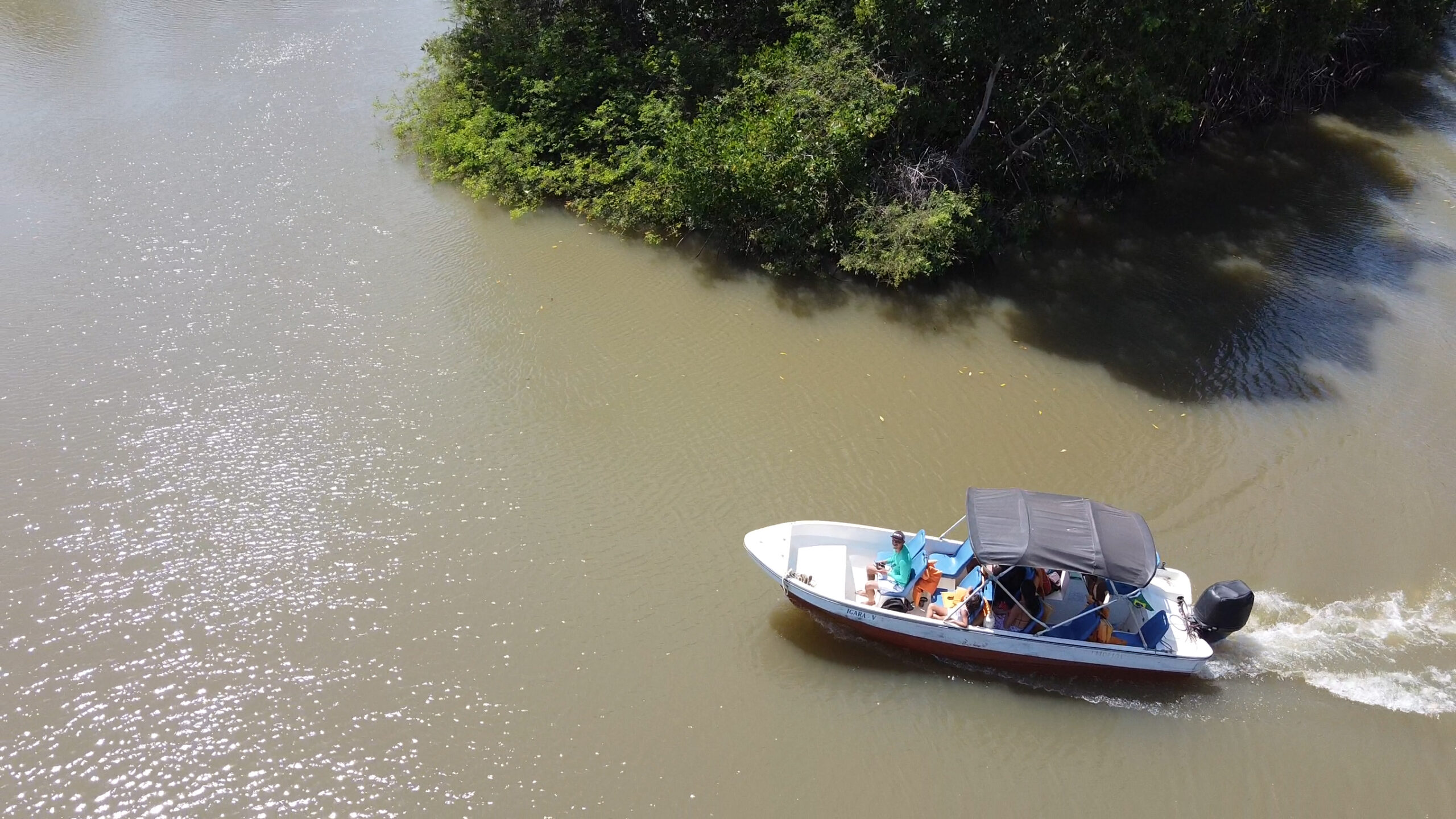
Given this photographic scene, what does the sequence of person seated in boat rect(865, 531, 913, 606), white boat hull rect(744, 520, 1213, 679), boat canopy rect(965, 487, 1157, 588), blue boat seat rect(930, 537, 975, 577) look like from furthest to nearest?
1. blue boat seat rect(930, 537, 975, 577)
2. person seated in boat rect(865, 531, 913, 606)
3. white boat hull rect(744, 520, 1213, 679)
4. boat canopy rect(965, 487, 1157, 588)

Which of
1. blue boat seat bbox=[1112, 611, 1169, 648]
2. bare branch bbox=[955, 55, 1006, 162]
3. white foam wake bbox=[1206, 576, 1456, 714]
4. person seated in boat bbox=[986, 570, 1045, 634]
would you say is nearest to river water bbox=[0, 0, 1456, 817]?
white foam wake bbox=[1206, 576, 1456, 714]

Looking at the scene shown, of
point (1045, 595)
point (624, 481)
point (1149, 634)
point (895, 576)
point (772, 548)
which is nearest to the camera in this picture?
point (1149, 634)

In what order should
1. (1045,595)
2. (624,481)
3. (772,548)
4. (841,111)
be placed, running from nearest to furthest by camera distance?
(1045,595), (772,548), (624,481), (841,111)

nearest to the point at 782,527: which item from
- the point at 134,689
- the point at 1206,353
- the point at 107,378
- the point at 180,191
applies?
the point at 134,689

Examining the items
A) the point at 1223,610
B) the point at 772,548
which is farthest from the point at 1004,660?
the point at 772,548

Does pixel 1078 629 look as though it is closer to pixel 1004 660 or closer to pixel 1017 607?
pixel 1017 607

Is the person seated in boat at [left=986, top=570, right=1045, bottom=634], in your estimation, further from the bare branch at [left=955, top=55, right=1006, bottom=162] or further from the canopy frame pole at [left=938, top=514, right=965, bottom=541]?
the bare branch at [left=955, top=55, right=1006, bottom=162]
